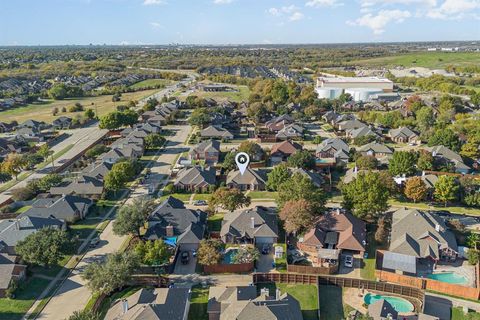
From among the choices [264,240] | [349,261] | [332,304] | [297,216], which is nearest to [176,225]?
[264,240]

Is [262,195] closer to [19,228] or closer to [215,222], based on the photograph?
[215,222]

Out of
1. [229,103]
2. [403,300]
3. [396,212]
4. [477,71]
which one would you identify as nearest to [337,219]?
[396,212]

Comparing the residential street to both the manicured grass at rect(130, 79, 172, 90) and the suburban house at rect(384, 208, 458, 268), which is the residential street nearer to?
the suburban house at rect(384, 208, 458, 268)

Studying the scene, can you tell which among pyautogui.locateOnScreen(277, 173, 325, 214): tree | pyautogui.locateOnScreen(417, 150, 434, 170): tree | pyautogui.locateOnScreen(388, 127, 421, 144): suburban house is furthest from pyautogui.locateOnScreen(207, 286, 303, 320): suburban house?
pyautogui.locateOnScreen(388, 127, 421, 144): suburban house

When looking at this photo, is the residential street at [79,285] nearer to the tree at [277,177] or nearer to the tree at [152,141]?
the tree at [152,141]

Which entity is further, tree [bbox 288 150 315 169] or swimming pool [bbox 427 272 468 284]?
tree [bbox 288 150 315 169]

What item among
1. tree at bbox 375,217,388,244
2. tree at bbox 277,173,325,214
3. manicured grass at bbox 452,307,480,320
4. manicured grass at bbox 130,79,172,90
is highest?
manicured grass at bbox 130,79,172,90
